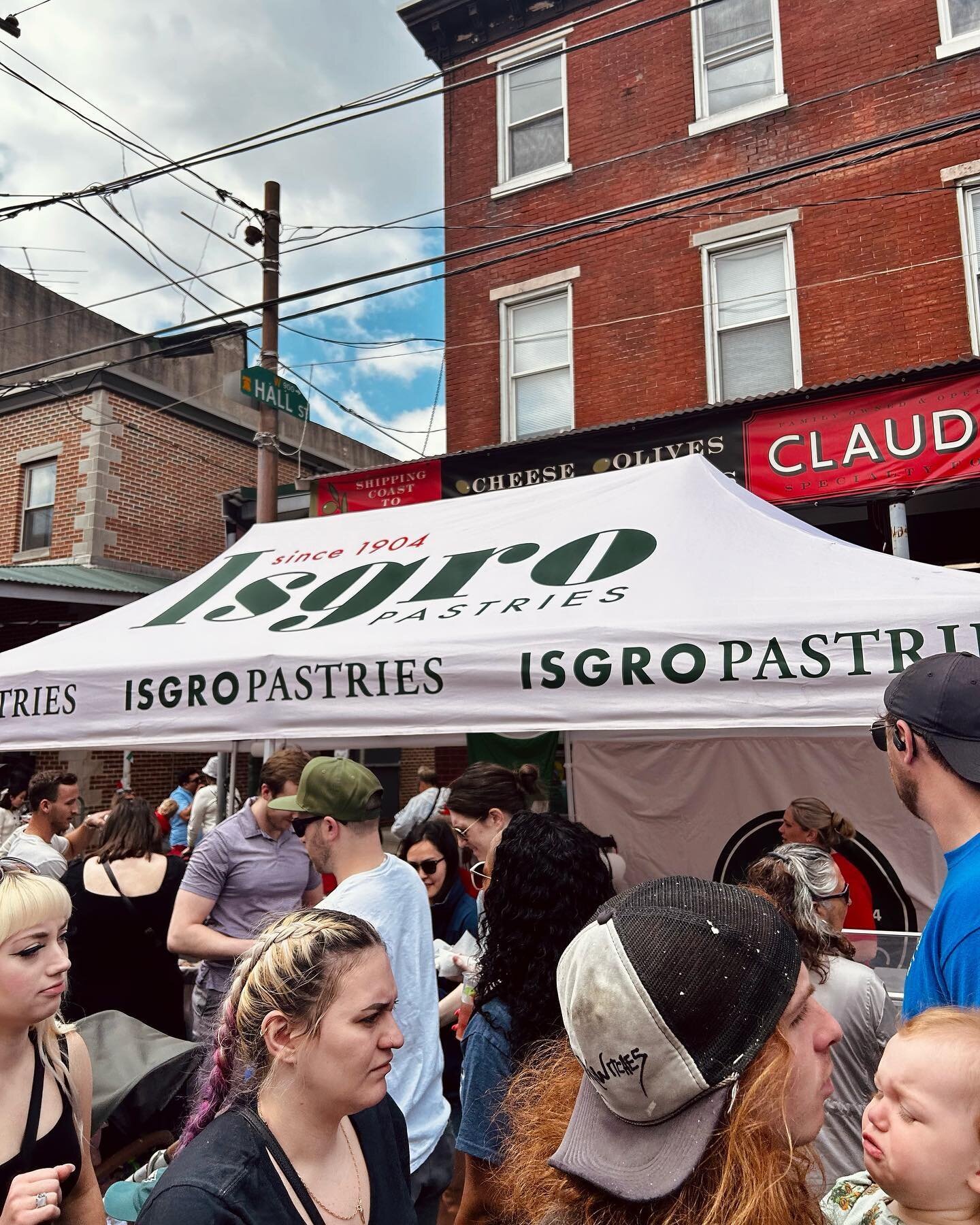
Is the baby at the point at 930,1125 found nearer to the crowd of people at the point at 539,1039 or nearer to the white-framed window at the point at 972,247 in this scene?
the crowd of people at the point at 539,1039

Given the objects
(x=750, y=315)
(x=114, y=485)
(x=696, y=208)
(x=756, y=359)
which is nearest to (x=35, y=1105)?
(x=696, y=208)

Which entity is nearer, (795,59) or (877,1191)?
(877,1191)

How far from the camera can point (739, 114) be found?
37.1 feet

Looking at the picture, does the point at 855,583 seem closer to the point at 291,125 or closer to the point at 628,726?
the point at 628,726

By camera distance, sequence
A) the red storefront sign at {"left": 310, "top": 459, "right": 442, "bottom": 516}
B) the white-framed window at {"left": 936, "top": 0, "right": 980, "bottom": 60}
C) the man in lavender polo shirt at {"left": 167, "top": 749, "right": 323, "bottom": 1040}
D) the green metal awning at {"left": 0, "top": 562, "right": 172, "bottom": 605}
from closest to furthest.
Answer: the man in lavender polo shirt at {"left": 167, "top": 749, "right": 323, "bottom": 1040}
the white-framed window at {"left": 936, "top": 0, "right": 980, "bottom": 60}
the red storefront sign at {"left": 310, "top": 459, "right": 442, "bottom": 516}
the green metal awning at {"left": 0, "top": 562, "right": 172, "bottom": 605}

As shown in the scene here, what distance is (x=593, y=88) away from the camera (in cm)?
1241

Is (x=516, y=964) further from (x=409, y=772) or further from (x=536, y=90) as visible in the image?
(x=409, y=772)

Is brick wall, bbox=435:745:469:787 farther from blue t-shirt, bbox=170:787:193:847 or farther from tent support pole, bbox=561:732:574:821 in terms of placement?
tent support pole, bbox=561:732:574:821

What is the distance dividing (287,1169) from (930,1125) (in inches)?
42.6

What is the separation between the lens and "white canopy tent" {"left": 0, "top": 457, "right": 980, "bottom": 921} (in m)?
3.42

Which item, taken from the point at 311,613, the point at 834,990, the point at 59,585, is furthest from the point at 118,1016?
the point at 59,585

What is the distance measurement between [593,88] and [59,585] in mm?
9956

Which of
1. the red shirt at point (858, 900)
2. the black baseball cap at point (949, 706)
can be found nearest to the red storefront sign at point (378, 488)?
the red shirt at point (858, 900)

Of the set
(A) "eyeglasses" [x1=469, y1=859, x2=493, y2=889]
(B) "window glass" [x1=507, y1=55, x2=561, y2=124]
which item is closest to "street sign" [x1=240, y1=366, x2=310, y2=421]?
(B) "window glass" [x1=507, y1=55, x2=561, y2=124]
